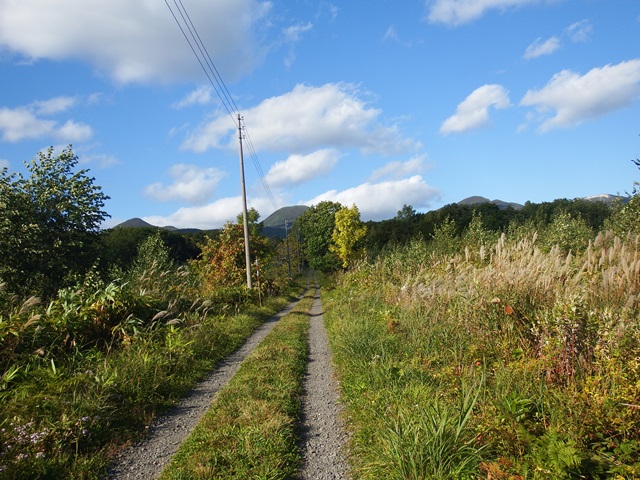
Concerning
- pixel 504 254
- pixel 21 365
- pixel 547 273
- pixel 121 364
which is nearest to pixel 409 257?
pixel 504 254

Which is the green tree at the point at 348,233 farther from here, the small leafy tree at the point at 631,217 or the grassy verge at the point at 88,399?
the grassy verge at the point at 88,399

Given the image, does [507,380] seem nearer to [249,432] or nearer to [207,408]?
[249,432]

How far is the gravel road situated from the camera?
4.11 meters

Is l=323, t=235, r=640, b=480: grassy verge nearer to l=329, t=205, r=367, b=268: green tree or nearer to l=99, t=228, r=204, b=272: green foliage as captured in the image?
l=329, t=205, r=367, b=268: green tree

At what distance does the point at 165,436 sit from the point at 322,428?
2.00 meters

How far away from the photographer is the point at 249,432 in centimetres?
465

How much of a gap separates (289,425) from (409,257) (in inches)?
543

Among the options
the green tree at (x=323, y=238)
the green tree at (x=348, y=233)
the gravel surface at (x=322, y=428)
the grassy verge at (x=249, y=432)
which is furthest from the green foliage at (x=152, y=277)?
the green tree at (x=323, y=238)

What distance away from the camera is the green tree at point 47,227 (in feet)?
38.4

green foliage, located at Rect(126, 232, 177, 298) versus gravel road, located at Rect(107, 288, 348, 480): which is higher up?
green foliage, located at Rect(126, 232, 177, 298)

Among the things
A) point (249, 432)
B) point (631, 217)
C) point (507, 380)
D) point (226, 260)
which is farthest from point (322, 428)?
point (226, 260)

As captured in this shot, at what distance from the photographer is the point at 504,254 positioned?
834cm

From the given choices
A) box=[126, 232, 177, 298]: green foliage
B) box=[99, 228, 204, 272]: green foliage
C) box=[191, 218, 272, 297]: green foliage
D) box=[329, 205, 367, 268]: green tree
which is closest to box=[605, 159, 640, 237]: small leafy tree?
box=[126, 232, 177, 298]: green foliage

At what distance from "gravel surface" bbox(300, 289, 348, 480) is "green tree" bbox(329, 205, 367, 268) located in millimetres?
35639
